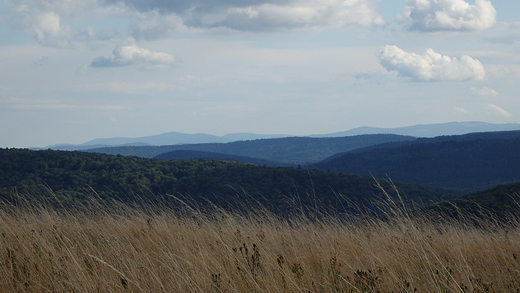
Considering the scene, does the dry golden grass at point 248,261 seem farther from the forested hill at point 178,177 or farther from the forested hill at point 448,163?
the forested hill at point 448,163

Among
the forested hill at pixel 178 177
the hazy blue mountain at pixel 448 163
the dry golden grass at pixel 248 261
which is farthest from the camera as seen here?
the hazy blue mountain at pixel 448 163

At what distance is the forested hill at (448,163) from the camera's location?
81.2m

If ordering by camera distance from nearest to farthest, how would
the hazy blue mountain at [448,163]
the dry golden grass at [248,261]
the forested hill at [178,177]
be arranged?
the dry golden grass at [248,261] → the forested hill at [178,177] → the hazy blue mountain at [448,163]

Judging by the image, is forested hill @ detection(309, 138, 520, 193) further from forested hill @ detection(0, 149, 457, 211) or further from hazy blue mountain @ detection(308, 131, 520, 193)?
forested hill @ detection(0, 149, 457, 211)

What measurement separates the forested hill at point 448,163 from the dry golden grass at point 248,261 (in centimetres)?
7572

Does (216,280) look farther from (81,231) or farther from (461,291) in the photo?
(81,231)

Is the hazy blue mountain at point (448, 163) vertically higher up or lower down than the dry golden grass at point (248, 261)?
lower down

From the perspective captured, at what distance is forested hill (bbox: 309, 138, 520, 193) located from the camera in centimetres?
8125

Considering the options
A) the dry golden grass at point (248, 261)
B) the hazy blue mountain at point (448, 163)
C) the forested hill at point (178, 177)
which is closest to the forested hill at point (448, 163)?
the hazy blue mountain at point (448, 163)

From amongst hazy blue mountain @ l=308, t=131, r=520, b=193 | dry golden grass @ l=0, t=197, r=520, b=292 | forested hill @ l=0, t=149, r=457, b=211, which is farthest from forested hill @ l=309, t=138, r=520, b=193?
dry golden grass @ l=0, t=197, r=520, b=292

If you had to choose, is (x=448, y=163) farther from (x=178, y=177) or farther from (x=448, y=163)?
(x=178, y=177)

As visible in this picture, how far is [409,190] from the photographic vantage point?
48938mm

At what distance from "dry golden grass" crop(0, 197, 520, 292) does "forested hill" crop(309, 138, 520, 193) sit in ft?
248

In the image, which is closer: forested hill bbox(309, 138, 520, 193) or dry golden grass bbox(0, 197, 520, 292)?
dry golden grass bbox(0, 197, 520, 292)
